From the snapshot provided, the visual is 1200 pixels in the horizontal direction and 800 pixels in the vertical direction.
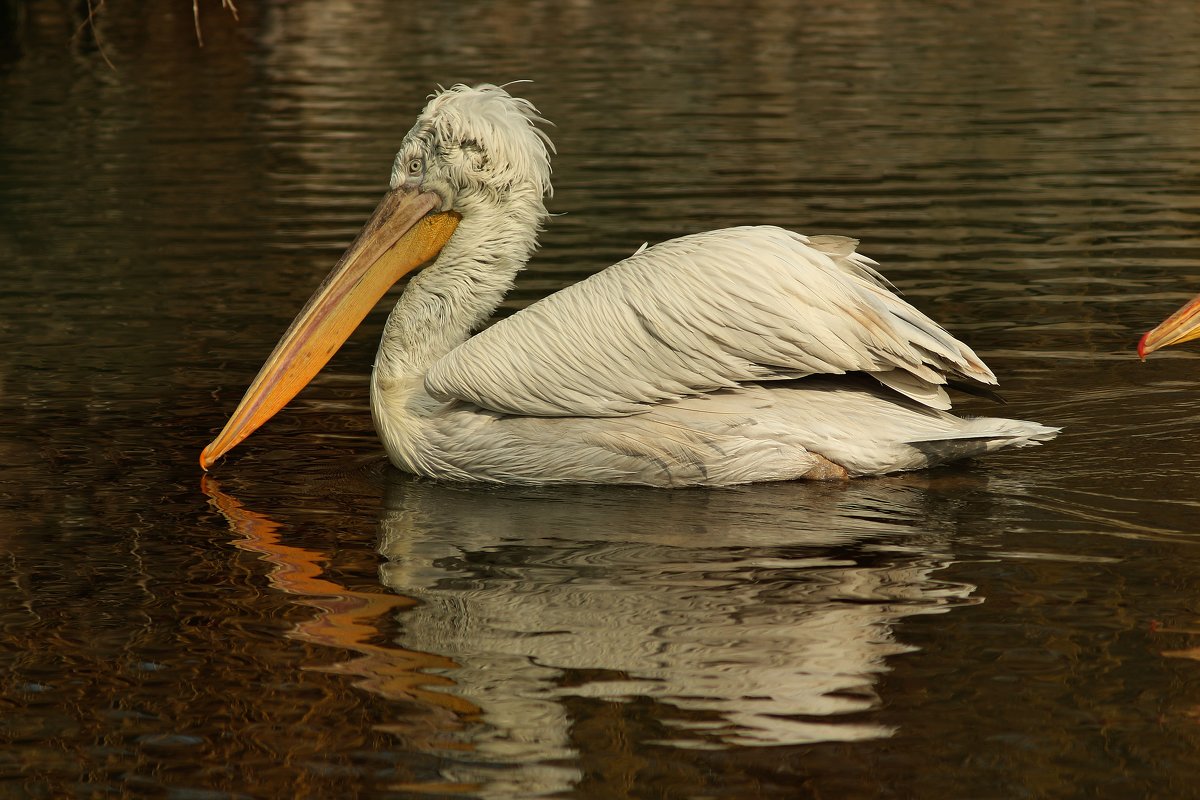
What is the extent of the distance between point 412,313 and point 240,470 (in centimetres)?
75

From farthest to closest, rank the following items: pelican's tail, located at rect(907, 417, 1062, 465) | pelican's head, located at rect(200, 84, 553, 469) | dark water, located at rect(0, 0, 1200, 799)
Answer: pelican's head, located at rect(200, 84, 553, 469)
pelican's tail, located at rect(907, 417, 1062, 465)
dark water, located at rect(0, 0, 1200, 799)

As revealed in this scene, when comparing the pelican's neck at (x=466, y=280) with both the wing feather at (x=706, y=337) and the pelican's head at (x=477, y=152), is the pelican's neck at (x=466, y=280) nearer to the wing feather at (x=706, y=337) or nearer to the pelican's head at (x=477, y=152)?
the pelican's head at (x=477, y=152)

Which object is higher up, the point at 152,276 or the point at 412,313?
the point at 412,313

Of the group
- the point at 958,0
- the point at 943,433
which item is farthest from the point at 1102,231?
the point at 958,0

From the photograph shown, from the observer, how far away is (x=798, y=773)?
3.35 m

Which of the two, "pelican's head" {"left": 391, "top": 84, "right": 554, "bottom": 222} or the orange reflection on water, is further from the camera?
"pelican's head" {"left": 391, "top": 84, "right": 554, "bottom": 222}

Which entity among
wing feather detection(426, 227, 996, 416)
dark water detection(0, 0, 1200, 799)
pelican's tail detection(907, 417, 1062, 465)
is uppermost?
wing feather detection(426, 227, 996, 416)

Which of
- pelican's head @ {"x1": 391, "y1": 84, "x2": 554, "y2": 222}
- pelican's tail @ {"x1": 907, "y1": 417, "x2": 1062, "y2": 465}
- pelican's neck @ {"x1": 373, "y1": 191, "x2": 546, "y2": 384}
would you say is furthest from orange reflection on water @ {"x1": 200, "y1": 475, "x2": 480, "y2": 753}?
pelican's tail @ {"x1": 907, "y1": 417, "x2": 1062, "y2": 465}

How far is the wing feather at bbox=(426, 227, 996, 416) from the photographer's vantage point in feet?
17.0

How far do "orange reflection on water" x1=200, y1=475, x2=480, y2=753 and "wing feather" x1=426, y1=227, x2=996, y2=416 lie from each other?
773 millimetres

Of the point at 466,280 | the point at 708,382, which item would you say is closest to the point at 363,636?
the point at 708,382

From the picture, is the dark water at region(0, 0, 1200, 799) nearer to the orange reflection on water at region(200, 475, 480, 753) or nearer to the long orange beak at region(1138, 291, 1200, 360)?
the orange reflection on water at region(200, 475, 480, 753)

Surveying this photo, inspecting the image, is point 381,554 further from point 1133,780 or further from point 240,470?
point 1133,780

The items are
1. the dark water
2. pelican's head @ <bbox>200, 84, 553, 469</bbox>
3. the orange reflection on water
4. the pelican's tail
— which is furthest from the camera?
pelican's head @ <bbox>200, 84, 553, 469</bbox>
